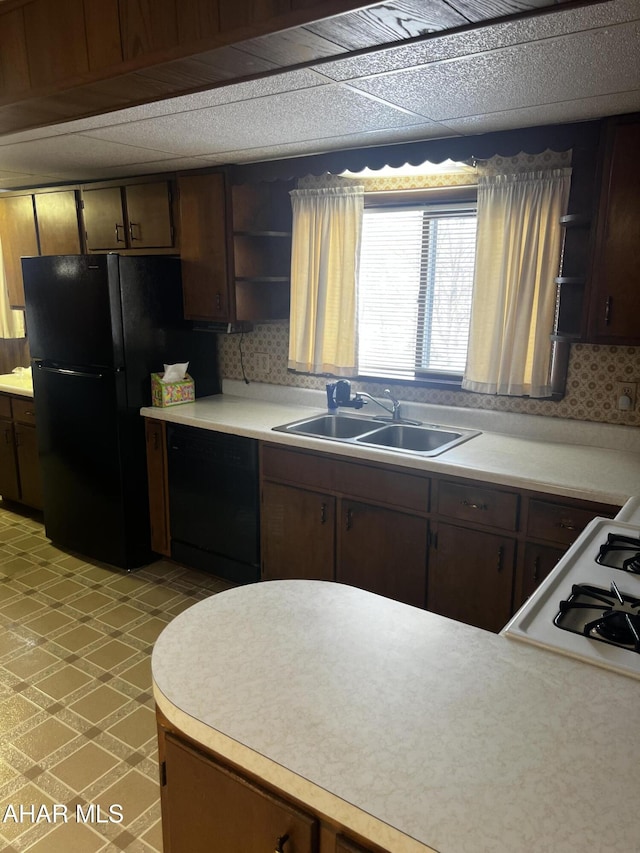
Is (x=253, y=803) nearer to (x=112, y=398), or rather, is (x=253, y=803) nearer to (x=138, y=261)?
(x=112, y=398)

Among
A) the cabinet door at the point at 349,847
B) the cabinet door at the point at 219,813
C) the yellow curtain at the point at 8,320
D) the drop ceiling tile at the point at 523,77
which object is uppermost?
the drop ceiling tile at the point at 523,77

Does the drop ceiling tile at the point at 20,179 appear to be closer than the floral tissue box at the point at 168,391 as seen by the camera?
No

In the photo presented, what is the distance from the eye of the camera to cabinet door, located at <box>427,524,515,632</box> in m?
2.42

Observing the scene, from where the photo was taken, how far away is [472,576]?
2498 millimetres

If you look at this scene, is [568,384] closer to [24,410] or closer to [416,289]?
[416,289]

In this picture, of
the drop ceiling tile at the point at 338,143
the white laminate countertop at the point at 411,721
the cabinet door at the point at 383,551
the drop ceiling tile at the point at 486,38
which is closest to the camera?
the white laminate countertop at the point at 411,721

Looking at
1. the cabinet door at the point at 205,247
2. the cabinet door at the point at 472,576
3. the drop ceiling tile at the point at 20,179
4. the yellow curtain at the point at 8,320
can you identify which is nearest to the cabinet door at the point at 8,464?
the yellow curtain at the point at 8,320

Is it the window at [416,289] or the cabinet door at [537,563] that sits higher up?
the window at [416,289]

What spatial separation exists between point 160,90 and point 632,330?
1.79 m

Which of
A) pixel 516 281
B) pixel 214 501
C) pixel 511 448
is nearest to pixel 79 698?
pixel 214 501

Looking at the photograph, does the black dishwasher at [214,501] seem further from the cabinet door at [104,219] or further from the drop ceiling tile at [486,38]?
the drop ceiling tile at [486,38]

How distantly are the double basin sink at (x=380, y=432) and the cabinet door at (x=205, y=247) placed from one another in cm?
78

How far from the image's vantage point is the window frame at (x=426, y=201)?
9.55 feet
